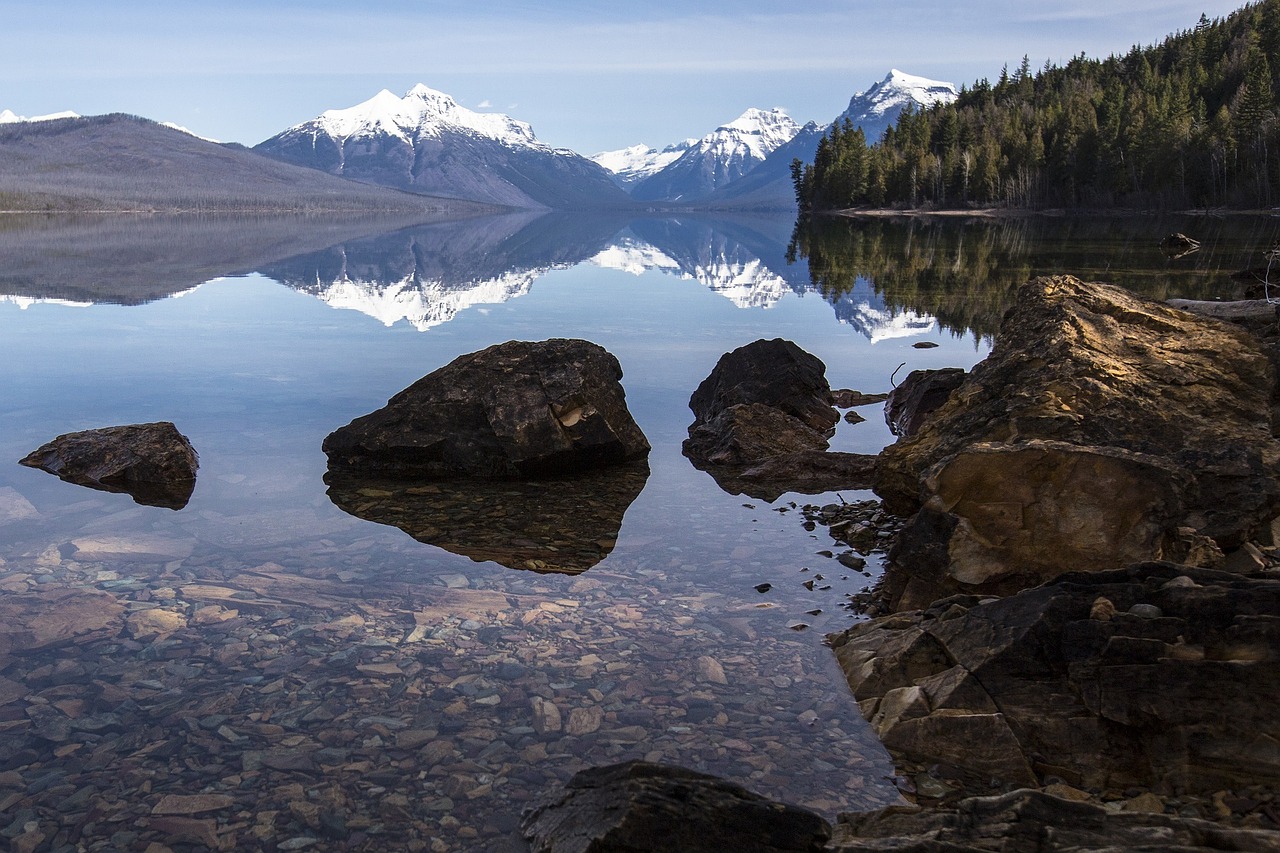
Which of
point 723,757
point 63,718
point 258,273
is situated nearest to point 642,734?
point 723,757

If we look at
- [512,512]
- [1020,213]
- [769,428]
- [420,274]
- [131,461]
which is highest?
[1020,213]

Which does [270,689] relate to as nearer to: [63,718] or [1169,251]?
[63,718]

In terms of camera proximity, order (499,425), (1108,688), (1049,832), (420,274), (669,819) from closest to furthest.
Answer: (1049,832), (669,819), (1108,688), (499,425), (420,274)

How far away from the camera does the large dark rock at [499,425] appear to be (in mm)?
13945

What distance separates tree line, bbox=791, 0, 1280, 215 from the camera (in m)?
118

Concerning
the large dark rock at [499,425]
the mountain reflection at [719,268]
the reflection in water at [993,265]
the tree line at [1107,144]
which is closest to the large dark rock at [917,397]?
the large dark rock at [499,425]

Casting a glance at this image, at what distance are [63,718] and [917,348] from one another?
2131 cm

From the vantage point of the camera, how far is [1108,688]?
632cm

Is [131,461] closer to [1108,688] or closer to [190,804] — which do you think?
[190,804]

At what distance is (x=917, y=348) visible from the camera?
2516cm

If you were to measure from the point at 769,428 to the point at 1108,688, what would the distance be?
32.1ft

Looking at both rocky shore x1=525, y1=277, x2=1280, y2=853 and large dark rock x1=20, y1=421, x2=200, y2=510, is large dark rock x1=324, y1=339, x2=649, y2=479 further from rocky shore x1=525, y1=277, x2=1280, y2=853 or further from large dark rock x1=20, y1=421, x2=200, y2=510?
rocky shore x1=525, y1=277, x2=1280, y2=853

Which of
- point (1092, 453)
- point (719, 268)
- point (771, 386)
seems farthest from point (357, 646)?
point (719, 268)

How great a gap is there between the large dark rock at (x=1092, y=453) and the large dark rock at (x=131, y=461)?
886cm
